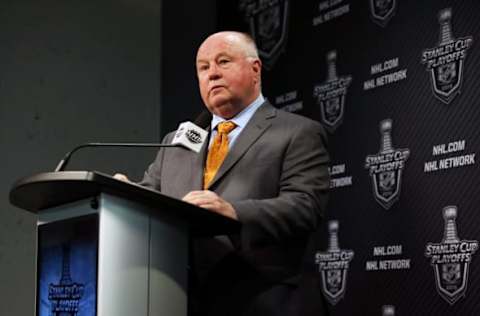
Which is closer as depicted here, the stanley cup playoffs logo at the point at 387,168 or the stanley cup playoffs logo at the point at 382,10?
the stanley cup playoffs logo at the point at 387,168

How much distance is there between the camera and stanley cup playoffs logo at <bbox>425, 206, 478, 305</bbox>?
10.6 ft

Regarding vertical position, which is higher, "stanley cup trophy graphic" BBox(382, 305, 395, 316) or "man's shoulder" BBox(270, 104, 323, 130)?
"man's shoulder" BBox(270, 104, 323, 130)

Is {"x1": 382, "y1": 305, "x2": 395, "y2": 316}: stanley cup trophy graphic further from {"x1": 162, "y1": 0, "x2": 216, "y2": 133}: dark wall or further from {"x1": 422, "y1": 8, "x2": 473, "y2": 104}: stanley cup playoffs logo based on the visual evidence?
{"x1": 162, "y1": 0, "x2": 216, "y2": 133}: dark wall

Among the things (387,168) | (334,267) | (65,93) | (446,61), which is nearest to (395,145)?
(387,168)

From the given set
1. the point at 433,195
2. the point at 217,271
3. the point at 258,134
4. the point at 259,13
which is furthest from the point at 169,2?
the point at 217,271

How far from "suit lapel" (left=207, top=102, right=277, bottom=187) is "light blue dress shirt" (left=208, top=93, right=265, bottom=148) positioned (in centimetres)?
3

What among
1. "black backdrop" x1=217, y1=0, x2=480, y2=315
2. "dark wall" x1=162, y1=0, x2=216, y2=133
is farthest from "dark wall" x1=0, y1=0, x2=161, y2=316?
"black backdrop" x1=217, y1=0, x2=480, y2=315

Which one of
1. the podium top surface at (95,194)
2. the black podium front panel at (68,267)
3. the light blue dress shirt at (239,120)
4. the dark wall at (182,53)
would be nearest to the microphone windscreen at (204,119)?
the light blue dress shirt at (239,120)

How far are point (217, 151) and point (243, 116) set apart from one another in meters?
0.17

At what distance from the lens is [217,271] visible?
228cm

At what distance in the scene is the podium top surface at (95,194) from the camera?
181 cm

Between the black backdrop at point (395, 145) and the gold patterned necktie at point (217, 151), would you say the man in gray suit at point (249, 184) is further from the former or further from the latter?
the black backdrop at point (395, 145)

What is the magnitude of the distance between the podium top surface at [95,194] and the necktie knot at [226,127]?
0.52m

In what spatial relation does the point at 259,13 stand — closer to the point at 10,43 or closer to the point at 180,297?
the point at 10,43
